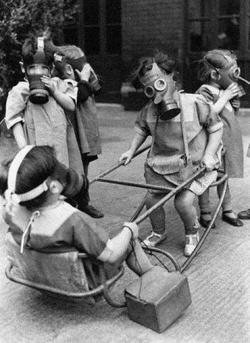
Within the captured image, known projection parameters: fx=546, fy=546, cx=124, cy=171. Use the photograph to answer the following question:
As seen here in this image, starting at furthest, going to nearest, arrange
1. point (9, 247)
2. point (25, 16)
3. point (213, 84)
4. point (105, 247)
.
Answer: point (25, 16), point (213, 84), point (9, 247), point (105, 247)

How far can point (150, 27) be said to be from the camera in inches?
405

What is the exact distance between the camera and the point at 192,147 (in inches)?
158

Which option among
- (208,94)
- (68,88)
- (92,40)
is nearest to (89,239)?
(68,88)

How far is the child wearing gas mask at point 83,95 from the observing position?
14.6ft

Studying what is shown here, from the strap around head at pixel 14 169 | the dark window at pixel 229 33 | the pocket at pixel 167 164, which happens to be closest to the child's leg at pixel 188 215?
the pocket at pixel 167 164

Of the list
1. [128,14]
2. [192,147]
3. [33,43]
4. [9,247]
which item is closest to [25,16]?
[128,14]

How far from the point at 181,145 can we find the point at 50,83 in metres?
1.02

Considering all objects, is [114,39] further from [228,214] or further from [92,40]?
[228,214]

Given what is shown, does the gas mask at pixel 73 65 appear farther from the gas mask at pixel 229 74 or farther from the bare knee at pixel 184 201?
the bare knee at pixel 184 201

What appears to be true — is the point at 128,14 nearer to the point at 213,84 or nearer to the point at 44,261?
the point at 213,84

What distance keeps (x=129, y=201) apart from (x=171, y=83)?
201 cm

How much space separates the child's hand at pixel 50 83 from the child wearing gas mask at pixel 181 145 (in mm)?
582

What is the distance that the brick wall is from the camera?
1001cm

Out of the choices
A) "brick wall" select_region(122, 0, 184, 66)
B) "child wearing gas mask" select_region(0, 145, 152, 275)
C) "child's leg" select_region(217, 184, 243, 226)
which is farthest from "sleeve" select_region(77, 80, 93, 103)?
"brick wall" select_region(122, 0, 184, 66)
